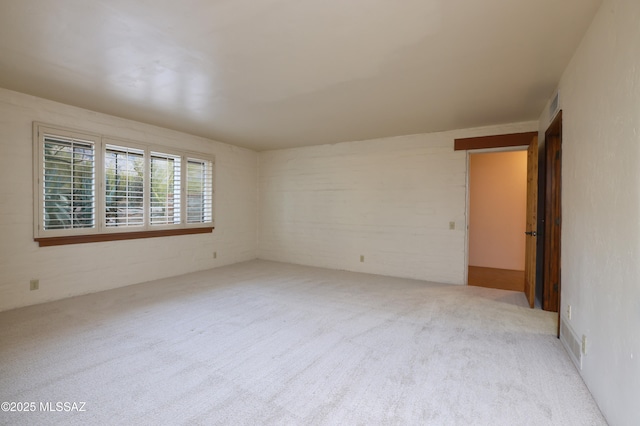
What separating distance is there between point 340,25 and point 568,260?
2.72 meters

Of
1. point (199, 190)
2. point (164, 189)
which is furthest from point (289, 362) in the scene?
point (199, 190)

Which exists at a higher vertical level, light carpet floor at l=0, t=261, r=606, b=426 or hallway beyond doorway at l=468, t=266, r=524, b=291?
hallway beyond doorway at l=468, t=266, r=524, b=291

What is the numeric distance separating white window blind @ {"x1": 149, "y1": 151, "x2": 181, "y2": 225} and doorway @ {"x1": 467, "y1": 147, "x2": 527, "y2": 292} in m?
5.59

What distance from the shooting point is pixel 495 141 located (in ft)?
15.2

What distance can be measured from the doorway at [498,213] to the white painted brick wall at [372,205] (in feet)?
4.34

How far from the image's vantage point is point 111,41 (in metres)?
2.37

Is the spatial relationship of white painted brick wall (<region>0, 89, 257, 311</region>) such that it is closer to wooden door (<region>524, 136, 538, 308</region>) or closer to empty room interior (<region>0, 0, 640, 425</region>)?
empty room interior (<region>0, 0, 640, 425</region>)

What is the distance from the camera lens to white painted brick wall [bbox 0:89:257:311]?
3512 mm

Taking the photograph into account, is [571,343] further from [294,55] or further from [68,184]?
[68,184]

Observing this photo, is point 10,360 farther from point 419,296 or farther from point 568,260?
point 568,260

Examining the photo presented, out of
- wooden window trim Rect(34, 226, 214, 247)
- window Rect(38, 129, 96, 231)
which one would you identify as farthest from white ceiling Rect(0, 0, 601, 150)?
wooden window trim Rect(34, 226, 214, 247)

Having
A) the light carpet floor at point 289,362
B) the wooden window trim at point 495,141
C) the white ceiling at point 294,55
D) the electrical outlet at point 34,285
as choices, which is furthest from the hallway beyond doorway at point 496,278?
the electrical outlet at point 34,285

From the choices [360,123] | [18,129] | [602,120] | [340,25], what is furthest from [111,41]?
[602,120]

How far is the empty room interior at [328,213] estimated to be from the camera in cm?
187
